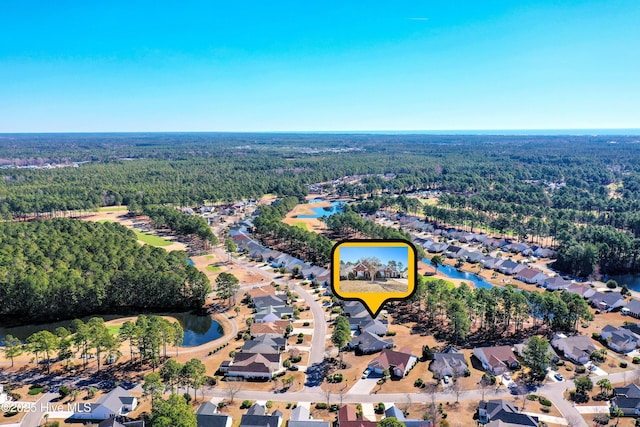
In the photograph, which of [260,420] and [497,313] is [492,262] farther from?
[260,420]

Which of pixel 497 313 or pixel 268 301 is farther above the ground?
pixel 497 313

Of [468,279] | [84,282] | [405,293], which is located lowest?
[468,279]

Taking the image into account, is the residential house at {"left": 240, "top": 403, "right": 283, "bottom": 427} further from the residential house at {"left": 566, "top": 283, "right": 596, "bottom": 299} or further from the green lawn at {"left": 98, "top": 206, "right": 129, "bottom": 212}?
the green lawn at {"left": 98, "top": 206, "right": 129, "bottom": 212}

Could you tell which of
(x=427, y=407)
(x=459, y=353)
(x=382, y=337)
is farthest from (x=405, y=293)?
(x=382, y=337)

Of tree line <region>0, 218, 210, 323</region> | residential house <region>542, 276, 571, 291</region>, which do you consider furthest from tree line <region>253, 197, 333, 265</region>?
residential house <region>542, 276, 571, 291</region>

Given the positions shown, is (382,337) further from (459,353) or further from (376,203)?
(376,203)

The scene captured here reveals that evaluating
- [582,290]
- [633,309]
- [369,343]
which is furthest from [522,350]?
[582,290]

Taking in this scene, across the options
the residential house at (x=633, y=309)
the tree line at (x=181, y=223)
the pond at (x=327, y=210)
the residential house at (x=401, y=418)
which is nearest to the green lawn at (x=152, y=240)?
the tree line at (x=181, y=223)
